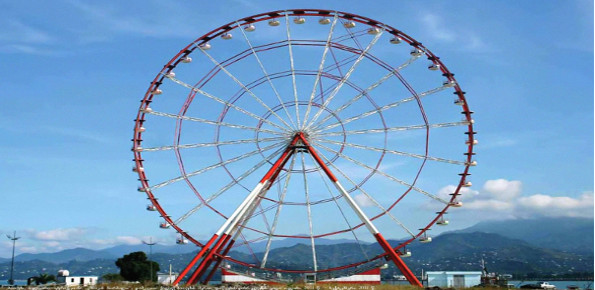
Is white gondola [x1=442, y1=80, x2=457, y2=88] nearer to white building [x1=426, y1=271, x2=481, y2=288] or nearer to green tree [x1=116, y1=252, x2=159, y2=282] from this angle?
white building [x1=426, y1=271, x2=481, y2=288]

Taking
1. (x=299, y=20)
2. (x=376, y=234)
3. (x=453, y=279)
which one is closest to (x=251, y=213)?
(x=376, y=234)

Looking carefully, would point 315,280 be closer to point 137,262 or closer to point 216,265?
point 216,265

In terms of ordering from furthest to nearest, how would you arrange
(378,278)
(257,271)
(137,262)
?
1. (137,262)
2. (378,278)
3. (257,271)

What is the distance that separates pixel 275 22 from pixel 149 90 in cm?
1229

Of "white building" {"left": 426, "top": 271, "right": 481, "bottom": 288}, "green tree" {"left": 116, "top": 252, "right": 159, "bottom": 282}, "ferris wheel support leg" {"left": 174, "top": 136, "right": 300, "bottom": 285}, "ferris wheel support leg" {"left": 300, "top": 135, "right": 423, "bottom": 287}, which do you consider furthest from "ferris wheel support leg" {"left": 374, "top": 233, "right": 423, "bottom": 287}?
"green tree" {"left": 116, "top": 252, "right": 159, "bottom": 282}

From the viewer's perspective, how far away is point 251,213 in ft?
225

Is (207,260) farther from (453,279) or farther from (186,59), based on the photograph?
(453,279)

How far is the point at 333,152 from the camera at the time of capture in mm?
67250

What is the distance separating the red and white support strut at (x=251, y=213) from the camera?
65438mm

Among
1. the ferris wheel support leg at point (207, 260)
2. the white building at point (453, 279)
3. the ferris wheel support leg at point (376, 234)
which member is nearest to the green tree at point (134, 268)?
the white building at point (453, 279)

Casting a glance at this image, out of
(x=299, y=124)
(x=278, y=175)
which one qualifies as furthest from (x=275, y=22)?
(x=278, y=175)

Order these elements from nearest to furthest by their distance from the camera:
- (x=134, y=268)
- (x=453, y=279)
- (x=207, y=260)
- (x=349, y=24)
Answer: (x=207, y=260)
(x=349, y=24)
(x=453, y=279)
(x=134, y=268)

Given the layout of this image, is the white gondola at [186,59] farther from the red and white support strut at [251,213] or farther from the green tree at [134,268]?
the green tree at [134,268]

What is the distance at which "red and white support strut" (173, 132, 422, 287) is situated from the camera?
2576 inches
